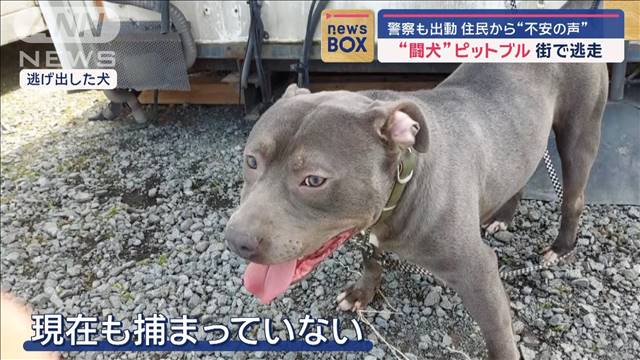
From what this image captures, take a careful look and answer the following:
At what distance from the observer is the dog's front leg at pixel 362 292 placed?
3172 mm

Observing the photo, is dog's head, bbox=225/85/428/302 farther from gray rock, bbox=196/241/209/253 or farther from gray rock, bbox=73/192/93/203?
gray rock, bbox=73/192/93/203

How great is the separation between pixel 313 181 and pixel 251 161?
30 centimetres

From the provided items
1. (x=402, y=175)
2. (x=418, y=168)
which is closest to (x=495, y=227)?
(x=418, y=168)

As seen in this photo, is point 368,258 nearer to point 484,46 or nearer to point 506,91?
point 506,91

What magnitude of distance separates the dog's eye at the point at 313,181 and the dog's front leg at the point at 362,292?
4.47ft

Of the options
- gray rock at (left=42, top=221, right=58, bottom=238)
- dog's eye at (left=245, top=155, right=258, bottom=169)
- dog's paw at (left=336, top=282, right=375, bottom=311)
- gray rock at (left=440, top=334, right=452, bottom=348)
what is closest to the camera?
dog's eye at (left=245, top=155, right=258, bottom=169)

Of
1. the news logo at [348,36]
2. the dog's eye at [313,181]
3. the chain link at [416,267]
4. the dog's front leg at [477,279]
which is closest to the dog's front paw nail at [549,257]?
the chain link at [416,267]

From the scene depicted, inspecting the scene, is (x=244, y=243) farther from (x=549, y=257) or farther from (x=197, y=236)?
(x=549, y=257)

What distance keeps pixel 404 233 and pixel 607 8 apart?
222 cm

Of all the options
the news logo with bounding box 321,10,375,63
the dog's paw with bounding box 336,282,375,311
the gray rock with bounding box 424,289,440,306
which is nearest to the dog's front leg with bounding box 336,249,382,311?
the dog's paw with bounding box 336,282,375,311

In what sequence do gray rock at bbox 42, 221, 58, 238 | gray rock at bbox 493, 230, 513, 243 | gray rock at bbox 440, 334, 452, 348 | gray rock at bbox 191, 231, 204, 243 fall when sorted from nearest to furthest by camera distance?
1. gray rock at bbox 440, 334, 452, 348
2. gray rock at bbox 493, 230, 513, 243
3. gray rock at bbox 191, 231, 204, 243
4. gray rock at bbox 42, 221, 58, 238

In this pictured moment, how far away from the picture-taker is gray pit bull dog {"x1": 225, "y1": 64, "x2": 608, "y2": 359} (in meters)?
1.93

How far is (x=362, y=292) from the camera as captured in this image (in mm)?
3195

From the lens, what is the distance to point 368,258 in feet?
10.0
